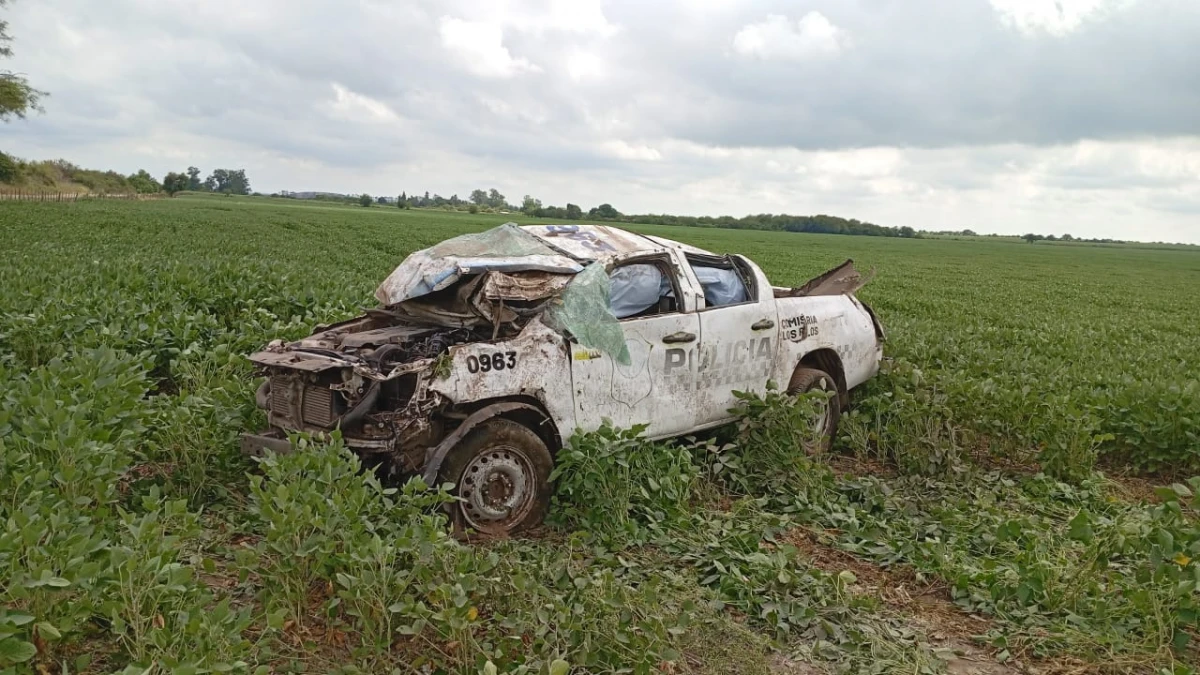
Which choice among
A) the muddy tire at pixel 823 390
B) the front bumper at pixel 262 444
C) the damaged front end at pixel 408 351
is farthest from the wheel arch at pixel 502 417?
the muddy tire at pixel 823 390

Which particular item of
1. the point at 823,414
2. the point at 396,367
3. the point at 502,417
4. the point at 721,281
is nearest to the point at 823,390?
the point at 823,414

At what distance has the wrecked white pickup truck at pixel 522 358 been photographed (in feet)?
17.6

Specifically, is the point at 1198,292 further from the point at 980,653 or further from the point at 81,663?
the point at 81,663

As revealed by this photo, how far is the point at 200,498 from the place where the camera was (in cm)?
570

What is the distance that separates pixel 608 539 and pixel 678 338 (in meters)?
1.61

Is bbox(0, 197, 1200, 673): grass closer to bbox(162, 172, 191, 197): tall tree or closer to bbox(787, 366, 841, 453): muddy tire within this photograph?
bbox(787, 366, 841, 453): muddy tire

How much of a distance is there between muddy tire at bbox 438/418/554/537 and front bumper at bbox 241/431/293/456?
945 millimetres

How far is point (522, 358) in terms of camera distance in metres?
5.62

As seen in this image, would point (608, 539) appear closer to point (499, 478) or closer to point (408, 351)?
point (499, 478)

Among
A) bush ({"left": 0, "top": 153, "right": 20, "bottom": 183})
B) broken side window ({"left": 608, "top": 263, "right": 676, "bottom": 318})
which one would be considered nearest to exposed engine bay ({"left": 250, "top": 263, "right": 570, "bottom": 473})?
broken side window ({"left": 608, "top": 263, "right": 676, "bottom": 318})

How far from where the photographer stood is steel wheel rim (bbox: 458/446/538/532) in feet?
17.6

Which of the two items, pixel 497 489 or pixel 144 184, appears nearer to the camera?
pixel 497 489

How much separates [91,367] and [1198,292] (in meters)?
43.0

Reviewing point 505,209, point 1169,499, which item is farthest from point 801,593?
point 505,209
